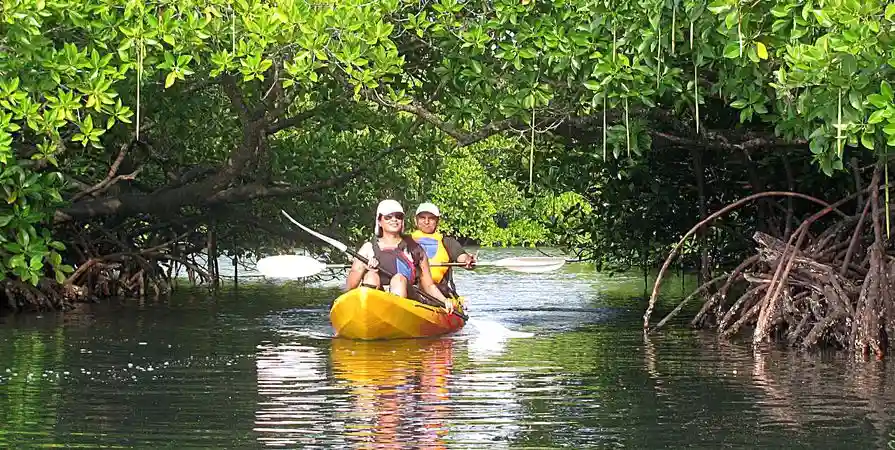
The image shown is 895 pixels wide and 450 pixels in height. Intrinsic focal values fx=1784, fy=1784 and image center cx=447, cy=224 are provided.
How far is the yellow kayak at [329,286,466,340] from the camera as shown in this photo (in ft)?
43.8

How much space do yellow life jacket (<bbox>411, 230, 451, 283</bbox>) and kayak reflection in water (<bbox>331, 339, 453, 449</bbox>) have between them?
144 centimetres

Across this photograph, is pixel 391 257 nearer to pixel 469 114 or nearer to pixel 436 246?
pixel 469 114

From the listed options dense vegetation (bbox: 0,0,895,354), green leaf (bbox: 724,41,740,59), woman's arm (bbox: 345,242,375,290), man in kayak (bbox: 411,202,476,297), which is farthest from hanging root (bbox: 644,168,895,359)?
woman's arm (bbox: 345,242,375,290)

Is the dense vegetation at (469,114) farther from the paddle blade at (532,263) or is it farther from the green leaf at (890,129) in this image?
the paddle blade at (532,263)

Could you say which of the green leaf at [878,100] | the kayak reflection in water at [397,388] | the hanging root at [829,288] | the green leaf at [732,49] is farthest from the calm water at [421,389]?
the green leaf at [732,49]

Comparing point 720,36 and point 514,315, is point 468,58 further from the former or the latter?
point 514,315

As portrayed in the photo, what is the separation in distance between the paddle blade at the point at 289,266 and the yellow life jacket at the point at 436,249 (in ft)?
4.08

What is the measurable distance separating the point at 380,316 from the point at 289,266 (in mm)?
1247

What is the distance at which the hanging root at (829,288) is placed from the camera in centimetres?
1187

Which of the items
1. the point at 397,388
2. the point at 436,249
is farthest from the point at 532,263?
the point at 397,388

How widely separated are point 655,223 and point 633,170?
Result: 1.14 meters

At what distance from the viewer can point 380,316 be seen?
13.5 meters

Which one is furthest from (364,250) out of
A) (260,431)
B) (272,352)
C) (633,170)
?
(260,431)

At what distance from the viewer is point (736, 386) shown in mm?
Result: 10508
